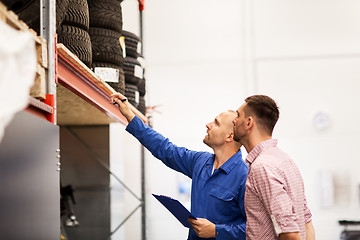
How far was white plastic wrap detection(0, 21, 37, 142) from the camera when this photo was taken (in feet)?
3.56

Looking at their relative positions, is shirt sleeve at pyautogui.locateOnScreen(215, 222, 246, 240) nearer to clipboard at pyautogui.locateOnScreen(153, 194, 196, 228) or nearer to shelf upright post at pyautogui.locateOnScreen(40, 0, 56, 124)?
clipboard at pyautogui.locateOnScreen(153, 194, 196, 228)

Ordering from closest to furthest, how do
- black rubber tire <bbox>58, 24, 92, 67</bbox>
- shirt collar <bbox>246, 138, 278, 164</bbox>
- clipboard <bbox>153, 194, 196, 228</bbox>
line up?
shirt collar <bbox>246, 138, 278, 164</bbox> → clipboard <bbox>153, 194, 196, 228</bbox> → black rubber tire <bbox>58, 24, 92, 67</bbox>

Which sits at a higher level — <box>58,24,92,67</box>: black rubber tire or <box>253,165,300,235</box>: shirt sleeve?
<box>58,24,92,67</box>: black rubber tire

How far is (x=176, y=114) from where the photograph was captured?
7434mm

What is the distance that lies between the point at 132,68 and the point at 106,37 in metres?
0.80

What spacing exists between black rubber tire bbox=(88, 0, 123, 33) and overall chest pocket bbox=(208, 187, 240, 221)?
61.3 inches

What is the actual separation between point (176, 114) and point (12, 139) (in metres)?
5.79

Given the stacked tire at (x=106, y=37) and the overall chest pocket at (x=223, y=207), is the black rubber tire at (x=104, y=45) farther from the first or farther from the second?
the overall chest pocket at (x=223, y=207)

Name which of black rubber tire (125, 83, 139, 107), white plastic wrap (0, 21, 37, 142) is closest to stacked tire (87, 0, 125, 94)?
black rubber tire (125, 83, 139, 107)

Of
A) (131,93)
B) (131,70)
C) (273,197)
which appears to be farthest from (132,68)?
(273,197)

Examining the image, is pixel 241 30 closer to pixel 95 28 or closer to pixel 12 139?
pixel 95 28

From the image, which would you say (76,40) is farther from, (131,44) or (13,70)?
(13,70)

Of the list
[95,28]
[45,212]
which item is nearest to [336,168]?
[95,28]

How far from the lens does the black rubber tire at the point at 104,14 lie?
3.86 metres
